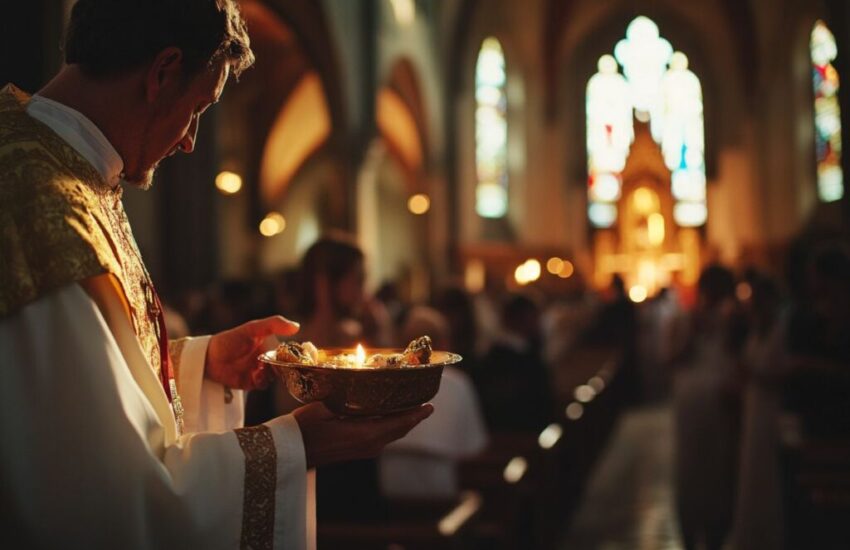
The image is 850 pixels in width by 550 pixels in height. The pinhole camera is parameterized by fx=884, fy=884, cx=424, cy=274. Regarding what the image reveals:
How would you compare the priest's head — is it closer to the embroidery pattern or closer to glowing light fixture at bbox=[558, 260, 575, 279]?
the embroidery pattern

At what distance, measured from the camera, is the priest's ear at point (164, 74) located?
61.7 inches

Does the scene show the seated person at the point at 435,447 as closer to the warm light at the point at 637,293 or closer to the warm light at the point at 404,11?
the warm light at the point at 404,11

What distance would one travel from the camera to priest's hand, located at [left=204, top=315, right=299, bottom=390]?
1.96 meters

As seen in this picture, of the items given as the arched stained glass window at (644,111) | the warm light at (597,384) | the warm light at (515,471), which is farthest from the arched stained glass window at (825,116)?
the warm light at (515,471)

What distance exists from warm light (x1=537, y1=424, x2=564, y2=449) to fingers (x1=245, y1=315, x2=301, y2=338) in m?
3.35

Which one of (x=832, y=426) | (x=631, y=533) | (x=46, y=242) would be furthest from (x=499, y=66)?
(x=46, y=242)

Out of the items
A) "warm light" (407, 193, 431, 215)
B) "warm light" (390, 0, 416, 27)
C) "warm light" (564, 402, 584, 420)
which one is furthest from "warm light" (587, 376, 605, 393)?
"warm light" (407, 193, 431, 215)

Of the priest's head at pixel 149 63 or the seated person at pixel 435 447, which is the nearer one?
the priest's head at pixel 149 63

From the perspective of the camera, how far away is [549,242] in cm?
2211

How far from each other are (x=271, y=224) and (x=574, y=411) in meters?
13.9

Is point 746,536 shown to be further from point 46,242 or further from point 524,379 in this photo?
point 46,242

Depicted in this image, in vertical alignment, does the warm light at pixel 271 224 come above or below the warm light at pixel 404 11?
below

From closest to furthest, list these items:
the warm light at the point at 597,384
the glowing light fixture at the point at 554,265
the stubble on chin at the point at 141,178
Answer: the stubble on chin at the point at 141,178 → the warm light at the point at 597,384 → the glowing light fixture at the point at 554,265

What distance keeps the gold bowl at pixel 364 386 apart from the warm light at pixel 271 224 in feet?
60.5
